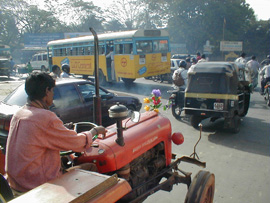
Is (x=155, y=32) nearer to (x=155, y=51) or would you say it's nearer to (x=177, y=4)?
(x=155, y=51)

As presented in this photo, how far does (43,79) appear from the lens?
7.02 ft

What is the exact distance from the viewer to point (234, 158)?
17.4 ft

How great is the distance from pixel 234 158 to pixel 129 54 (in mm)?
9941

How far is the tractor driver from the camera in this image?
2.01 meters

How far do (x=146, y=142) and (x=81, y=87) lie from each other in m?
3.57

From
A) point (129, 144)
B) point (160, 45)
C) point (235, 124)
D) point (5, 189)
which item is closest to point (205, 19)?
point (160, 45)

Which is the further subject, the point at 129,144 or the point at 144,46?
the point at 144,46

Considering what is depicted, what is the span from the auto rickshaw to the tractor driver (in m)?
5.08

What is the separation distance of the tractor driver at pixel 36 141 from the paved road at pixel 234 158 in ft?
7.07

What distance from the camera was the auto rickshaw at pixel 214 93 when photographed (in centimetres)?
656

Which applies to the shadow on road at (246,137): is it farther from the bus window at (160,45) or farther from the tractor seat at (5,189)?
the bus window at (160,45)

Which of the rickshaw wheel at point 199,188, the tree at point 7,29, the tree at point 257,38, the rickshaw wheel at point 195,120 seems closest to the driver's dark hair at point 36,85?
the rickshaw wheel at point 199,188

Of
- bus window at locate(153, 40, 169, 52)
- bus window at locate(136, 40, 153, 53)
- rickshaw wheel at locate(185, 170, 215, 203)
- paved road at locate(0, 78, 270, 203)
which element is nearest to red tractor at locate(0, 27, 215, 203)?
rickshaw wheel at locate(185, 170, 215, 203)

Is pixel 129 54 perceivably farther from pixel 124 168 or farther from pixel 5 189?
pixel 5 189
